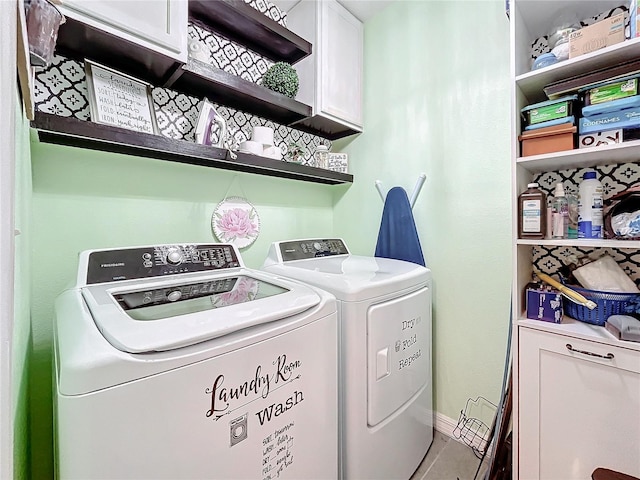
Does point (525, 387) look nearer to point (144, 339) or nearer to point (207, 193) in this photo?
point (144, 339)

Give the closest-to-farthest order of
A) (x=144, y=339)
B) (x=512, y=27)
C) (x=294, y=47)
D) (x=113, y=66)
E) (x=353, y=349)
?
(x=144, y=339) < (x=353, y=349) < (x=512, y=27) < (x=113, y=66) < (x=294, y=47)

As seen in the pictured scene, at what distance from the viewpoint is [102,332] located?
73 centimetres

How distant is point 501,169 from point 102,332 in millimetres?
1900

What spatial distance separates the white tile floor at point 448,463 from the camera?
157 centimetres

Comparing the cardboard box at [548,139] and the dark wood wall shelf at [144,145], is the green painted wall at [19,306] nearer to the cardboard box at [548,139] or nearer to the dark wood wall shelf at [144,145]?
the dark wood wall shelf at [144,145]

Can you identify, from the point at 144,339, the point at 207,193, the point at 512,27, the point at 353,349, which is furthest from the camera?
the point at 207,193

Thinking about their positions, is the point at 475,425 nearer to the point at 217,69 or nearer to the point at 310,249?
the point at 310,249

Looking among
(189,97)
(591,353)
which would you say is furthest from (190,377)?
(189,97)

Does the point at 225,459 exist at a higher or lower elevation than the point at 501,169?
lower

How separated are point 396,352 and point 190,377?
0.96 meters

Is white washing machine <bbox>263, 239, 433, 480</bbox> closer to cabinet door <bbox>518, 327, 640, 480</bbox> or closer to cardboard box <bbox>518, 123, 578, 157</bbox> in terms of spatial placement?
cabinet door <bbox>518, 327, 640, 480</bbox>

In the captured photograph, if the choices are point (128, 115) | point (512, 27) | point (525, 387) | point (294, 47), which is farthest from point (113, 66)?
point (525, 387)

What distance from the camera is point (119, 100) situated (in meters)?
1.38

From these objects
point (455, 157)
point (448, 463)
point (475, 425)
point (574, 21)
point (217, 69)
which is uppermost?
point (574, 21)
